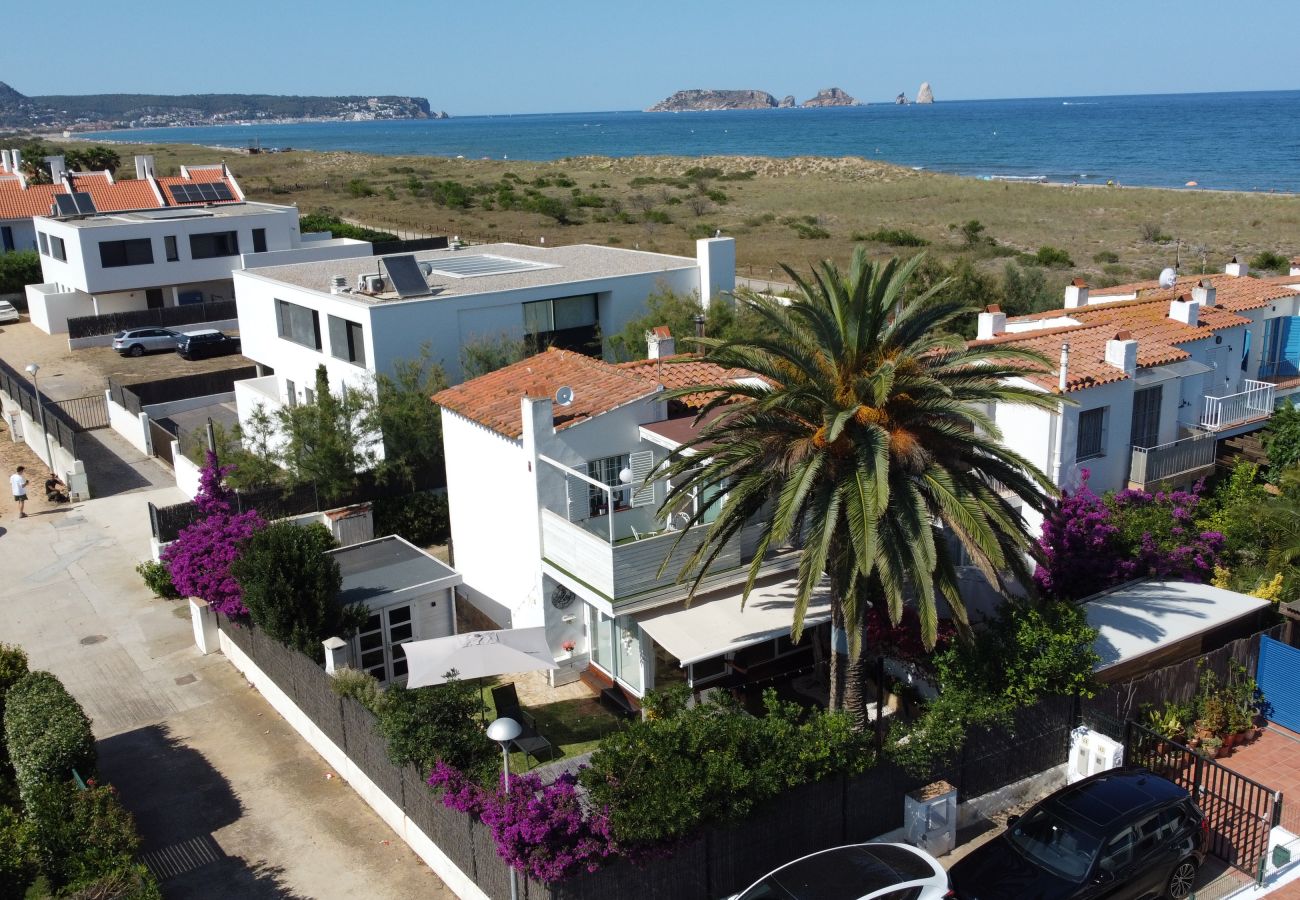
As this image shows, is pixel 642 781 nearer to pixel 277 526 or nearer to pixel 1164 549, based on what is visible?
pixel 277 526

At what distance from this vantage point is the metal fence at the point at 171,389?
37.6 meters

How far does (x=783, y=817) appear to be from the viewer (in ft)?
45.9

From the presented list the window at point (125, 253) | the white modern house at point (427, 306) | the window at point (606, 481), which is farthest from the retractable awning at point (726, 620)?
the window at point (125, 253)

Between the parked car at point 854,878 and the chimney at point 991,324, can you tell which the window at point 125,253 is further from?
the parked car at point 854,878

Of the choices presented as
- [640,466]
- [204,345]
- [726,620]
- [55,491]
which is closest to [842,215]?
[204,345]

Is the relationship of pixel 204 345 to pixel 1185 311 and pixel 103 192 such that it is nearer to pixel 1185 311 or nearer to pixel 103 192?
pixel 103 192

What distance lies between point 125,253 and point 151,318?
3219mm

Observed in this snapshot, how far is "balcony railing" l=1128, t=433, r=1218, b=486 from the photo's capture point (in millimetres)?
23531

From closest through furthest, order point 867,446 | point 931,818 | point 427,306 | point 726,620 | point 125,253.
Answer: point 867,446, point 931,818, point 726,620, point 427,306, point 125,253

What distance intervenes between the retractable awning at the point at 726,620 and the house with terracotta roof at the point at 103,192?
52.5 meters

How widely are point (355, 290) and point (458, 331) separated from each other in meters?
3.98

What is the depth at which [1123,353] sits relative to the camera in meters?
22.6

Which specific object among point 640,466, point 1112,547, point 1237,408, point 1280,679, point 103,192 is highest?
point 103,192

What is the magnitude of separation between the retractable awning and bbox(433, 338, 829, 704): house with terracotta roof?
0.03m
